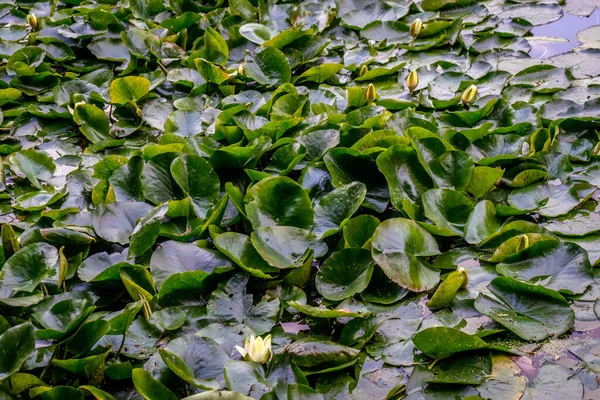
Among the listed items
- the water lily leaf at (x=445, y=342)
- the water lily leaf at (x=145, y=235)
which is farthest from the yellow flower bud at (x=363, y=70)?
the water lily leaf at (x=445, y=342)

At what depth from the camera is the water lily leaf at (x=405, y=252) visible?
2.06 metres

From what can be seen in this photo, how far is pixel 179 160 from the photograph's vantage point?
8.11ft

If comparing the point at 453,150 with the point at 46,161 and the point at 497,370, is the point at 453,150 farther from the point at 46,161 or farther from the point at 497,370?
the point at 46,161

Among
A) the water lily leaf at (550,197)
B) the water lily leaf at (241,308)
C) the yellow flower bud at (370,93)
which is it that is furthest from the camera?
the yellow flower bud at (370,93)

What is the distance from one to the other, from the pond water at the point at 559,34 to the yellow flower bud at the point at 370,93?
1.19m

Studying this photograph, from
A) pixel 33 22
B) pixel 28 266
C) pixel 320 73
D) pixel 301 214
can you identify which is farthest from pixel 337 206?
pixel 33 22

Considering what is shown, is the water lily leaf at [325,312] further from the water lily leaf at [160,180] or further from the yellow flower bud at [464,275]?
the water lily leaf at [160,180]

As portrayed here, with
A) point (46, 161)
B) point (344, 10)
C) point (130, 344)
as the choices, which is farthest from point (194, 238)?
point (344, 10)

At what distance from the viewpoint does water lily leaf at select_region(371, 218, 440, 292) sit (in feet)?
6.77

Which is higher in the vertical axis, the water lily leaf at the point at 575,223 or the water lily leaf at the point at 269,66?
the water lily leaf at the point at 269,66

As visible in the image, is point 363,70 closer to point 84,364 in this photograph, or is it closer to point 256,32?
point 256,32

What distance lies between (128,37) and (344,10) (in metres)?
1.41

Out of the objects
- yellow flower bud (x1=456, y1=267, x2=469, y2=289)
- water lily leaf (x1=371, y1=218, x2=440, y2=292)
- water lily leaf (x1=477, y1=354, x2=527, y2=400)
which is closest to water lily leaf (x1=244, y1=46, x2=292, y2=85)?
water lily leaf (x1=371, y1=218, x2=440, y2=292)

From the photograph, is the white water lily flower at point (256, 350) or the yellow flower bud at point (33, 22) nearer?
the white water lily flower at point (256, 350)
